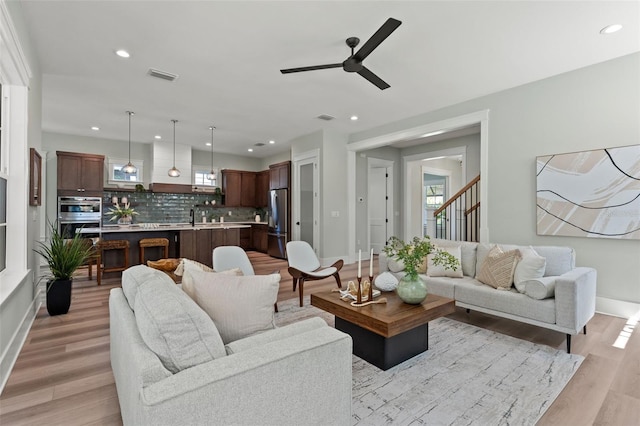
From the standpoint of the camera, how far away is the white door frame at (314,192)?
6.67 metres

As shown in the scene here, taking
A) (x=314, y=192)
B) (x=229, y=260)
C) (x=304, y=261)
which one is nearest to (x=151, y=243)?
(x=229, y=260)

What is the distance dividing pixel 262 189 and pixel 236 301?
26.1 ft

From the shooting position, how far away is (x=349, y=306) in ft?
8.27

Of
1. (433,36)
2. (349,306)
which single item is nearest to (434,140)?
(433,36)

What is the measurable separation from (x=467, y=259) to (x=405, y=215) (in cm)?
445

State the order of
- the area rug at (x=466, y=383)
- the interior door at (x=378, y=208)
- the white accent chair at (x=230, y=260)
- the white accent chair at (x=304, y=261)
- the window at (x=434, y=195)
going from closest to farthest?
the area rug at (x=466, y=383) < the white accent chair at (x=230, y=260) < the white accent chair at (x=304, y=261) < the interior door at (x=378, y=208) < the window at (x=434, y=195)

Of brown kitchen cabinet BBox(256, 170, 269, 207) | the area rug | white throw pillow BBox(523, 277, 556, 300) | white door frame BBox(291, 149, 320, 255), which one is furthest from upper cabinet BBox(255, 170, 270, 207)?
white throw pillow BBox(523, 277, 556, 300)

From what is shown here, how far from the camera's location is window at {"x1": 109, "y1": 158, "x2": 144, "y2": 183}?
24.5 feet

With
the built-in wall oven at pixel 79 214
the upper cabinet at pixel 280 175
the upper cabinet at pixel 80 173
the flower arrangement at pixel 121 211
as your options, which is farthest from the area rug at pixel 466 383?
the upper cabinet at pixel 80 173

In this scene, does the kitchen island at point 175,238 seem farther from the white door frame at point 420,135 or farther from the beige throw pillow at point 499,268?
the beige throw pillow at point 499,268

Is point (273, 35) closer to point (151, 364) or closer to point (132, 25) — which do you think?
point (132, 25)

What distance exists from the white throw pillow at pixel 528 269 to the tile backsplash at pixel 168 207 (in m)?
7.79

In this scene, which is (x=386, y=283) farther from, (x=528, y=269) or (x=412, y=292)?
(x=528, y=269)

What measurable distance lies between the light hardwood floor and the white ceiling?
9.39ft
